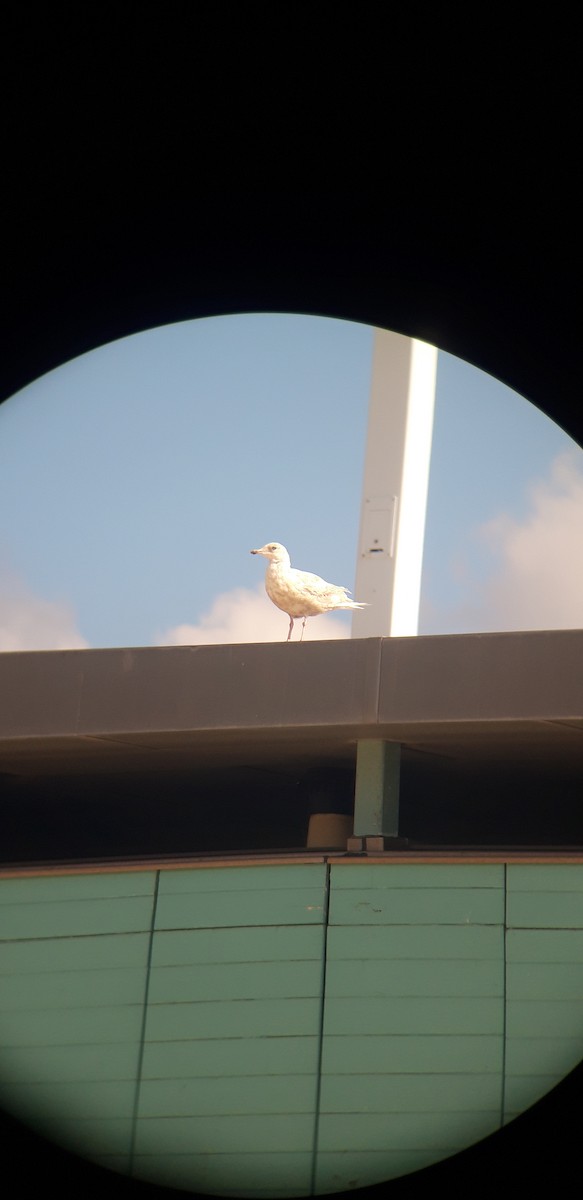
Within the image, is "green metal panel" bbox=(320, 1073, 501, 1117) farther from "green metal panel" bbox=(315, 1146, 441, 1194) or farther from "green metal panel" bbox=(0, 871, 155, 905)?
"green metal panel" bbox=(0, 871, 155, 905)

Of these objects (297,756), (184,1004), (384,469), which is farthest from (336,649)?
(384,469)

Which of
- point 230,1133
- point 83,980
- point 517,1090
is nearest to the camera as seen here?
point 517,1090

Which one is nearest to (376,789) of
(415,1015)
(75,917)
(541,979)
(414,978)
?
(414,978)

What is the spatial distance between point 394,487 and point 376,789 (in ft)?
17.8

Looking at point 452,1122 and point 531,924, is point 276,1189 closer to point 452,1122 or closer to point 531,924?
point 452,1122

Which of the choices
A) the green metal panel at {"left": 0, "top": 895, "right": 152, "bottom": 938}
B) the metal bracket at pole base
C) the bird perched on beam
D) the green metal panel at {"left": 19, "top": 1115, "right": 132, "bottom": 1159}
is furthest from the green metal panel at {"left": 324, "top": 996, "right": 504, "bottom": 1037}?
the bird perched on beam

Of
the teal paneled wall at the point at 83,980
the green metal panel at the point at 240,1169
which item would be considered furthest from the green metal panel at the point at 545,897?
the teal paneled wall at the point at 83,980

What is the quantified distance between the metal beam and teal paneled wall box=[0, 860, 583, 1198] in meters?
0.24

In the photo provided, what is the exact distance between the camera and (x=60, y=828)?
8539 mm

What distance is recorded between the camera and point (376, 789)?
619 cm

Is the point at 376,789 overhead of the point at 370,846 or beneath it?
overhead

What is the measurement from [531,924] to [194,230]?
4.00 metres

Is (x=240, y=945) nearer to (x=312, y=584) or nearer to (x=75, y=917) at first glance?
(x=75, y=917)

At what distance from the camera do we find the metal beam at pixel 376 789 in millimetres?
6133
